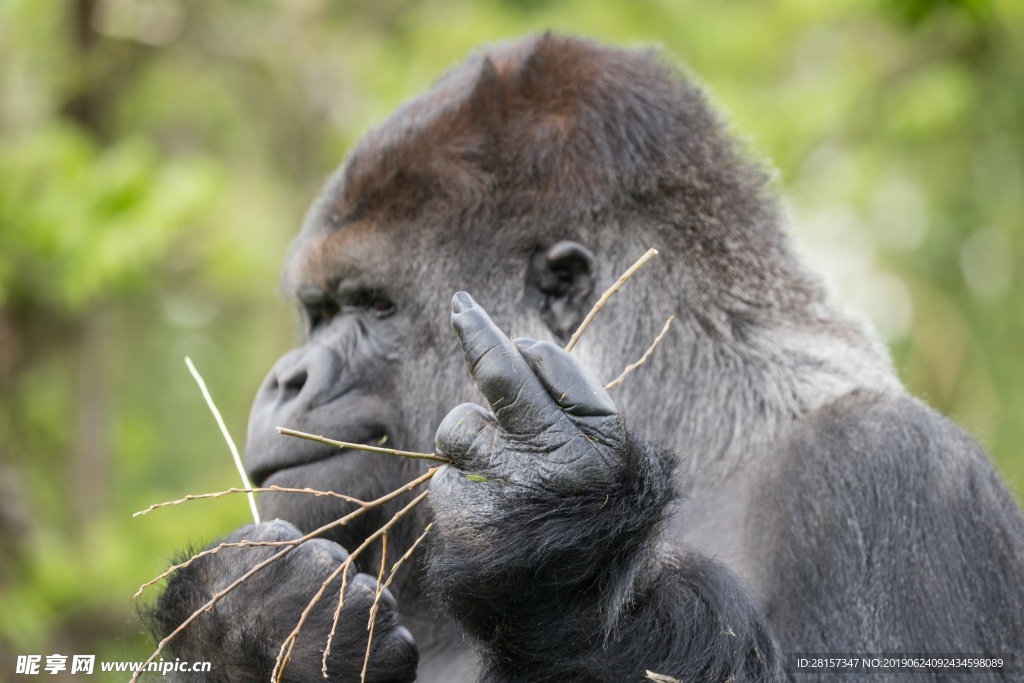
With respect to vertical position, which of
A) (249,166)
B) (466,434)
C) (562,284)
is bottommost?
(466,434)

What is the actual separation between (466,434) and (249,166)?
11.7m

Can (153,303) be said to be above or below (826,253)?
below

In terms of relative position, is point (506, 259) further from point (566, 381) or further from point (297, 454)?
point (566, 381)

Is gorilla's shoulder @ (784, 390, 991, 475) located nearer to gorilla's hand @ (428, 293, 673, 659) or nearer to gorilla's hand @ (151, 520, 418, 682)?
gorilla's hand @ (428, 293, 673, 659)

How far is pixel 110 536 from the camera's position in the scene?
7766 millimetres

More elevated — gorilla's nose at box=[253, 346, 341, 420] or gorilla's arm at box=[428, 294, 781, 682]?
gorilla's nose at box=[253, 346, 341, 420]

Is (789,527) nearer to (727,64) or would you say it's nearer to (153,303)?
(727,64)

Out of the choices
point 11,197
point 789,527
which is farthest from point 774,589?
point 11,197

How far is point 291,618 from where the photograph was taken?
2.98 m

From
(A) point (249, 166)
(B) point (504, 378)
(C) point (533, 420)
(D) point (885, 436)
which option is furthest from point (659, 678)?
(A) point (249, 166)

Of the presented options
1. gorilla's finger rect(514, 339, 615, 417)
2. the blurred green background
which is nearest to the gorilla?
gorilla's finger rect(514, 339, 615, 417)

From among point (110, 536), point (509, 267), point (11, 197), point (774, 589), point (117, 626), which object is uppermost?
point (11, 197)

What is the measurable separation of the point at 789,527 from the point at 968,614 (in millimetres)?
468

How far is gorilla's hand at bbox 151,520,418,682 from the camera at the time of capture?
2.98 metres
